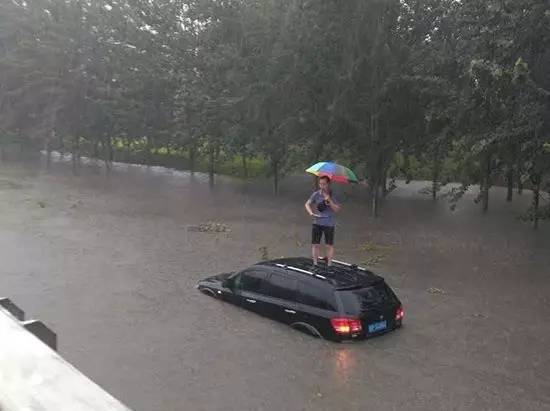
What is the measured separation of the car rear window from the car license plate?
304 millimetres

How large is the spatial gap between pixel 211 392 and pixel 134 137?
1447 inches

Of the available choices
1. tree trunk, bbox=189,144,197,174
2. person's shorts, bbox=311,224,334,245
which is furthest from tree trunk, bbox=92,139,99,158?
person's shorts, bbox=311,224,334,245

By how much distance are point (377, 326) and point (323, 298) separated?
3.43 ft

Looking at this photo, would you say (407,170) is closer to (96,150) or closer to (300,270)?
(300,270)

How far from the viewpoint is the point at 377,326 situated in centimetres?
1056

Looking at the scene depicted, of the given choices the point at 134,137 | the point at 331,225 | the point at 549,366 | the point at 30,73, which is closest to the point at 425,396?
the point at 549,366

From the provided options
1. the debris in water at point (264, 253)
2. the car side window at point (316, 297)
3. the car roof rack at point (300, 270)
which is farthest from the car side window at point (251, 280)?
the debris in water at point (264, 253)

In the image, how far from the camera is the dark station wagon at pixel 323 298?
10.2 meters

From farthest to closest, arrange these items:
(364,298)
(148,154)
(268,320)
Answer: (148,154) < (268,320) < (364,298)

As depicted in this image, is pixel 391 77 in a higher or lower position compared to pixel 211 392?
higher

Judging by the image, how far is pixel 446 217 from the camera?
83.6ft

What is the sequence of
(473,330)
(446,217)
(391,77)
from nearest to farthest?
1. (473,330)
2. (391,77)
3. (446,217)

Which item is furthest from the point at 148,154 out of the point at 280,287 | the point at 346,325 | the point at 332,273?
the point at 346,325

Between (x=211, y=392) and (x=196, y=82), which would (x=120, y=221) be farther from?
(x=211, y=392)
